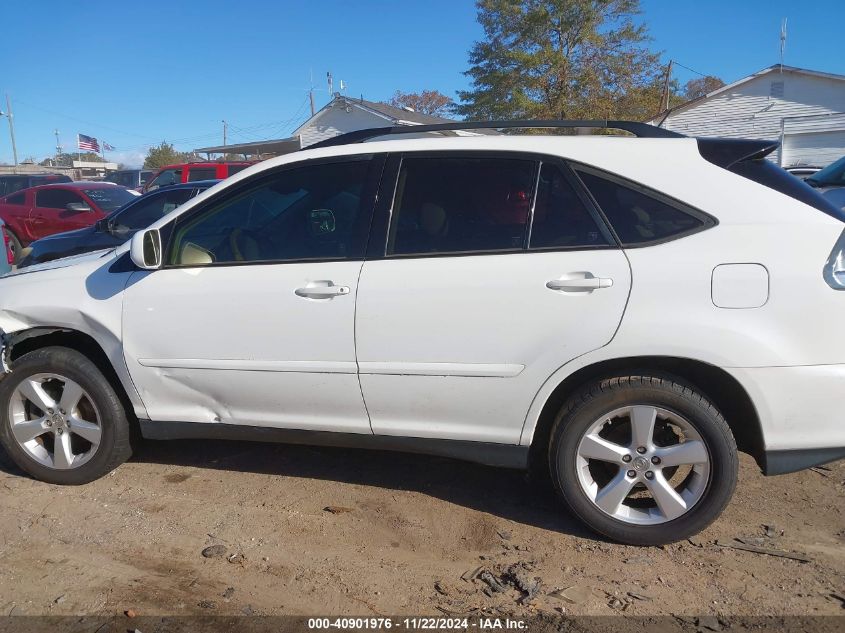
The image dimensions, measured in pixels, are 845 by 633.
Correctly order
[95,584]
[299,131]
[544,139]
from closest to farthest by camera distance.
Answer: [95,584] → [544,139] → [299,131]

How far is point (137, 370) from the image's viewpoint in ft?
11.5

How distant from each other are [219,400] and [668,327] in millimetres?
2195

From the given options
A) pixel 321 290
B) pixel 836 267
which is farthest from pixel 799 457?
pixel 321 290

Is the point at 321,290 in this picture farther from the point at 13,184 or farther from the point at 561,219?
the point at 13,184

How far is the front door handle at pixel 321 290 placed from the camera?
3.12 meters

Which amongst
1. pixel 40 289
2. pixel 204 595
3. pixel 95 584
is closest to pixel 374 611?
pixel 204 595

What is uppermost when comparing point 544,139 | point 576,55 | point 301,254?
point 576,55

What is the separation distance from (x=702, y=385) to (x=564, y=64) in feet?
83.2

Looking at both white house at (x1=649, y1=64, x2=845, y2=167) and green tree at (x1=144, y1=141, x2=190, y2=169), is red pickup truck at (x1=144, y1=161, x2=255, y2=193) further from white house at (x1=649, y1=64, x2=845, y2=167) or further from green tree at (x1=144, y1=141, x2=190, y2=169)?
green tree at (x1=144, y1=141, x2=190, y2=169)

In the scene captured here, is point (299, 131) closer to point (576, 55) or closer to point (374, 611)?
point (576, 55)

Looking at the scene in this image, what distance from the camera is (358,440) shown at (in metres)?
3.33

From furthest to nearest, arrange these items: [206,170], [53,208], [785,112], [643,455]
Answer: [785,112], [206,170], [53,208], [643,455]

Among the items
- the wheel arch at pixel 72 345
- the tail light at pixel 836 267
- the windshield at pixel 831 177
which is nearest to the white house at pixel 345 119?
the windshield at pixel 831 177

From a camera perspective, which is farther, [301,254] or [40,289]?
[40,289]
